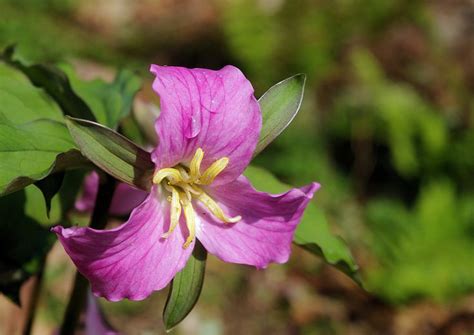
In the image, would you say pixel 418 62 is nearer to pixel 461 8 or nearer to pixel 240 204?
pixel 461 8

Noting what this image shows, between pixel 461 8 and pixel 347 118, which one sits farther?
pixel 461 8

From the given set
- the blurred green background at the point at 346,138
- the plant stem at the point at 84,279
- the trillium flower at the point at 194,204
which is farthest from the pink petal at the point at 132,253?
the blurred green background at the point at 346,138

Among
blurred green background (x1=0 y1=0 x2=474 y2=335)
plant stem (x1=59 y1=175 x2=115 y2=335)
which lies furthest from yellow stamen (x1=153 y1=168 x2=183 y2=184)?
blurred green background (x1=0 y1=0 x2=474 y2=335)

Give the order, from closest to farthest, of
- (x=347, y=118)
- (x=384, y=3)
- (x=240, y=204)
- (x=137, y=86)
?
1. (x=240, y=204)
2. (x=137, y=86)
3. (x=347, y=118)
4. (x=384, y=3)

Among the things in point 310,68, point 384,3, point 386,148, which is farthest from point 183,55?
point 386,148

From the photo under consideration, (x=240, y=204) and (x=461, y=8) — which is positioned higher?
(x=240, y=204)

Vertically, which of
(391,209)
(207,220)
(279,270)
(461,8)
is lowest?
(279,270)

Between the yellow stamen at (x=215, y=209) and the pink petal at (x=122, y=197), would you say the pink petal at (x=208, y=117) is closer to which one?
the yellow stamen at (x=215, y=209)
